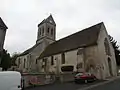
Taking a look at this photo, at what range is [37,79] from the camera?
665 inches

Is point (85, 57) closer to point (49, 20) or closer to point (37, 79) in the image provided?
point (37, 79)

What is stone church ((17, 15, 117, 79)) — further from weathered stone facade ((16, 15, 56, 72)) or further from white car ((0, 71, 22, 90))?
white car ((0, 71, 22, 90))

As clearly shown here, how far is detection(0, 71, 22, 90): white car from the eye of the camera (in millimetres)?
6859

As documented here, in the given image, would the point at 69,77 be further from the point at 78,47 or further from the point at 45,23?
the point at 45,23

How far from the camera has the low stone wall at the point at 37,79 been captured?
15625 mm

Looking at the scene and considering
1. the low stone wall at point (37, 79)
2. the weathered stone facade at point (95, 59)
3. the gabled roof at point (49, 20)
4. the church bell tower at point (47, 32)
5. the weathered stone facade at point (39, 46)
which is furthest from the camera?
the gabled roof at point (49, 20)

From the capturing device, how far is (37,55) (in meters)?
37.9

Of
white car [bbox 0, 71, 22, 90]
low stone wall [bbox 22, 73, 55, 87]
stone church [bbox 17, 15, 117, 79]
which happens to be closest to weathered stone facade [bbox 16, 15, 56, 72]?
stone church [bbox 17, 15, 117, 79]

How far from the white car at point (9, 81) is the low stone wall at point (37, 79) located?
8328mm

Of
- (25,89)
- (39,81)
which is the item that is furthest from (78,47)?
(25,89)

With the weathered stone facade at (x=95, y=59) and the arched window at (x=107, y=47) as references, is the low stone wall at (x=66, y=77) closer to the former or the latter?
the weathered stone facade at (x=95, y=59)

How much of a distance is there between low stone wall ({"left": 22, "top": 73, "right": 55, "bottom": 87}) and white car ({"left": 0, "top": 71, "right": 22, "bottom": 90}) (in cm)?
833

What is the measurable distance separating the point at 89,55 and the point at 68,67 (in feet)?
16.3

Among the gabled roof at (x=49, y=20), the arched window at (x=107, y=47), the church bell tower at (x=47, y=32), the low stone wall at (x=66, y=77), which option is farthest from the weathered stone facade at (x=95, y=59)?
the gabled roof at (x=49, y=20)
